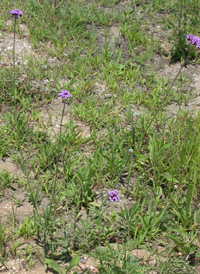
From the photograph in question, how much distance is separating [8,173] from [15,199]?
289 mm

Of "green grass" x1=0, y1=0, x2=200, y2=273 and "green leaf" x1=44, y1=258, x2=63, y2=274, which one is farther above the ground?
"green grass" x1=0, y1=0, x2=200, y2=273

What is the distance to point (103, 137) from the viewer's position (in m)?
2.92

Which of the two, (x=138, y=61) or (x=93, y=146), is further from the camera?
(x=138, y=61)

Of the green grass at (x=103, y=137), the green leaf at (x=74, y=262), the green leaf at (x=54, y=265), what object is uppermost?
the green grass at (x=103, y=137)

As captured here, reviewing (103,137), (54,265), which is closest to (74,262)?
(54,265)

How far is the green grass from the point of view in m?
2.05

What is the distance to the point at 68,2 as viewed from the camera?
4520 millimetres

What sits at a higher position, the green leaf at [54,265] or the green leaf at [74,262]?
the green leaf at [74,262]

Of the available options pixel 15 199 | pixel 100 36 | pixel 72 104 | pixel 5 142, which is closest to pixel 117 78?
pixel 72 104

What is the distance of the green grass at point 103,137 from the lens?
6.73 feet

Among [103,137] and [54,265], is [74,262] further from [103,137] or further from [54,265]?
[103,137]

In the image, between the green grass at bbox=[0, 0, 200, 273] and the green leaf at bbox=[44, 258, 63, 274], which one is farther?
the green grass at bbox=[0, 0, 200, 273]

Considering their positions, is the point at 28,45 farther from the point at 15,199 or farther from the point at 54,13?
the point at 15,199

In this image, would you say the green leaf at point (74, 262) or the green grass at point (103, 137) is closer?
the green leaf at point (74, 262)
